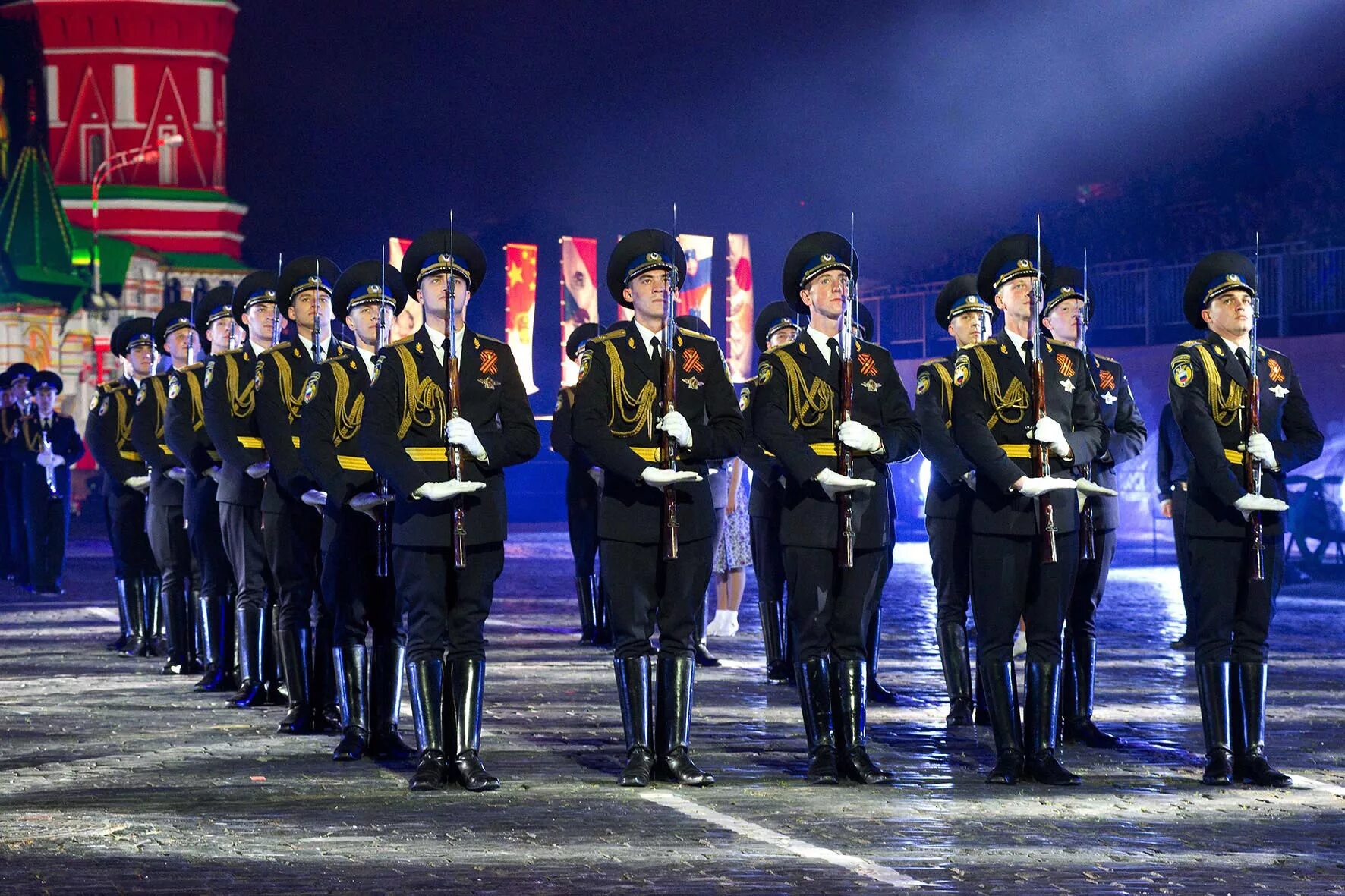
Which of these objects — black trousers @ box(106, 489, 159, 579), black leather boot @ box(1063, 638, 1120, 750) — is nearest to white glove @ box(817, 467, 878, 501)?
black leather boot @ box(1063, 638, 1120, 750)

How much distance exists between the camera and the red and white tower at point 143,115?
2270 inches

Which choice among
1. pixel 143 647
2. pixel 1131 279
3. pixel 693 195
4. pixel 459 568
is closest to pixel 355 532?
pixel 459 568

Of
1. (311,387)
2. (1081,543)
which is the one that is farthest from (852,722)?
(311,387)

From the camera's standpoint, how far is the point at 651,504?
8.45m

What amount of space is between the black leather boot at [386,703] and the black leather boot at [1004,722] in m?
2.60

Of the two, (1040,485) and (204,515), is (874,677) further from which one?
(204,515)

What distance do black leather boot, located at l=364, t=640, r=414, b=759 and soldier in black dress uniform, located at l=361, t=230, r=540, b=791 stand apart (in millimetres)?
744

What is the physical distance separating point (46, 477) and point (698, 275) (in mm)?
14763

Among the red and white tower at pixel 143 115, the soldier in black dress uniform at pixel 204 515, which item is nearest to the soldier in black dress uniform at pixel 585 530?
the soldier in black dress uniform at pixel 204 515

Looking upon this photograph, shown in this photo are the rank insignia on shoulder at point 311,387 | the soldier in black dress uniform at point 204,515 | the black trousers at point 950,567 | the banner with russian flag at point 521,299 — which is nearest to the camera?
the rank insignia on shoulder at point 311,387

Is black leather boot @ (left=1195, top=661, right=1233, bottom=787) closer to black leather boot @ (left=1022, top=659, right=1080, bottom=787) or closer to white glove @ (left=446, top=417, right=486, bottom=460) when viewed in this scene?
black leather boot @ (left=1022, top=659, right=1080, bottom=787)

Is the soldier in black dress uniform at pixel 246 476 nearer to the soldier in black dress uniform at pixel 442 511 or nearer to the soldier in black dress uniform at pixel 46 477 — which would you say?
the soldier in black dress uniform at pixel 442 511

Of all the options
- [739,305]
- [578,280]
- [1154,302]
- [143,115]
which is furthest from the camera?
[143,115]

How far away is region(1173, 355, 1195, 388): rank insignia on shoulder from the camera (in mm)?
8648
